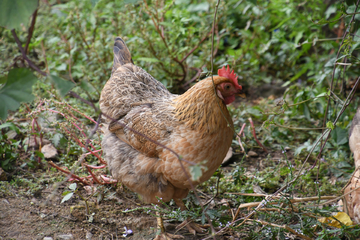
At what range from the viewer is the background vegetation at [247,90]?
9.28 feet

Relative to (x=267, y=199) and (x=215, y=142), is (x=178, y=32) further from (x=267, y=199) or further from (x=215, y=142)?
(x=267, y=199)

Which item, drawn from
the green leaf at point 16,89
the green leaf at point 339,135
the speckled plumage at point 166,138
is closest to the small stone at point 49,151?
the speckled plumage at point 166,138

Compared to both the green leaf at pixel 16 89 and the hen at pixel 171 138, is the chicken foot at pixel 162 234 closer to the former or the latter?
the hen at pixel 171 138

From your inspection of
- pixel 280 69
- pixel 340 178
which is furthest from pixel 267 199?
pixel 280 69

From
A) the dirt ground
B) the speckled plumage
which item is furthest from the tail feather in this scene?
the dirt ground

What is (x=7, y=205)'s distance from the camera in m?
2.91

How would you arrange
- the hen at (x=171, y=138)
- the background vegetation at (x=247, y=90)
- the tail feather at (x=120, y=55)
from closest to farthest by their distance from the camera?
the hen at (x=171, y=138)
the background vegetation at (x=247, y=90)
the tail feather at (x=120, y=55)

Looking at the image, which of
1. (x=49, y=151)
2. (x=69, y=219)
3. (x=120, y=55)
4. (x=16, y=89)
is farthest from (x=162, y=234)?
(x=120, y=55)

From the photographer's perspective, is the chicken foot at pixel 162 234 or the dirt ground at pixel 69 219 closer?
the dirt ground at pixel 69 219

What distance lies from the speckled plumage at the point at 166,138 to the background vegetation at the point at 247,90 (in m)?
0.33

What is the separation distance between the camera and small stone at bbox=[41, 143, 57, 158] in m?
3.70

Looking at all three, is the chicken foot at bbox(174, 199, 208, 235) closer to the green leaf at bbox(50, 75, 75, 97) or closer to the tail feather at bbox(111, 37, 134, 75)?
the tail feather at bbox(111, 37, 134, 75)

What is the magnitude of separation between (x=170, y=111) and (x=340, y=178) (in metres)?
2.13

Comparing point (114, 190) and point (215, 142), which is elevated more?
point (215, 142)
